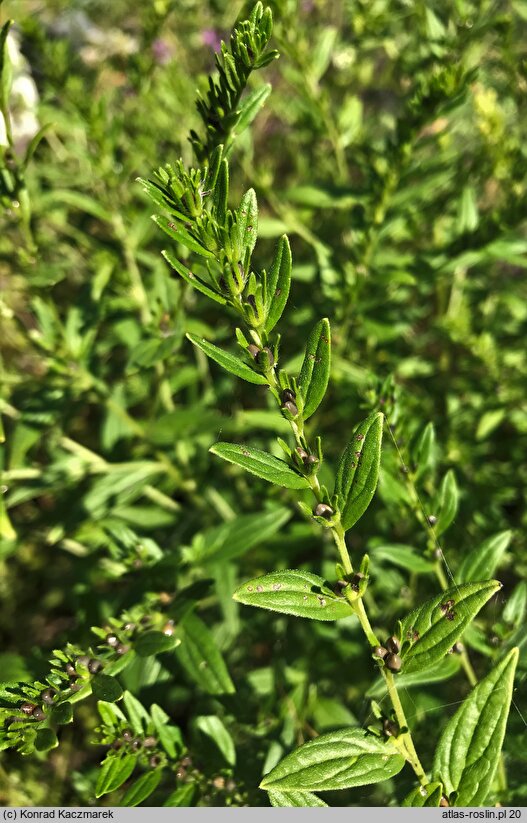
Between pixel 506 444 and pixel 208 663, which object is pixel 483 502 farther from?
pixel 208 663

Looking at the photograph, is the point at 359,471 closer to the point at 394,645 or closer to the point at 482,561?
the point at 394,645

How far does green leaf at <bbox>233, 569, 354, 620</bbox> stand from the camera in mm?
972

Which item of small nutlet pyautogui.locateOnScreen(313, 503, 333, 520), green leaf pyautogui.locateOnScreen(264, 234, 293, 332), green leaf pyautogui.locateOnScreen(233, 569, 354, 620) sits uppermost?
green leaf pyautogui.locateOnScreen(264, 234, 293, 332)

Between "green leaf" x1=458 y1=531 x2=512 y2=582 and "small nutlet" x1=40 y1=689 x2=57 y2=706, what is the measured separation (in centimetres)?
77

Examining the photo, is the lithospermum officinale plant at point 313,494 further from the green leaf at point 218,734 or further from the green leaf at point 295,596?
the green leaf at point 218,734

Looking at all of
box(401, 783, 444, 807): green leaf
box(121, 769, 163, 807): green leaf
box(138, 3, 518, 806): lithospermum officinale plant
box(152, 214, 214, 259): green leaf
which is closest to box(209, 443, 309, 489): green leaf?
box(138, 3, 518, 806): lithospermum officinale plant

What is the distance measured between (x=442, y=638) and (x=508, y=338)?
196 cm

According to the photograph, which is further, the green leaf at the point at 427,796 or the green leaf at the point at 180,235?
the green leaf at the point at 427,796

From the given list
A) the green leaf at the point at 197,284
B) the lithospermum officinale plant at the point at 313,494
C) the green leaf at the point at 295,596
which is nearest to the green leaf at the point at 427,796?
the lithospermum officinale plant at the point at 313,494

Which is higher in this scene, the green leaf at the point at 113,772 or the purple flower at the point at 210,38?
the purple flower at the point at 210,38

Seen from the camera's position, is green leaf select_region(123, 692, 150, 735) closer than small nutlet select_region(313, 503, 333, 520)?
No

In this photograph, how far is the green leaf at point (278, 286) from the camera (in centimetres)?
93

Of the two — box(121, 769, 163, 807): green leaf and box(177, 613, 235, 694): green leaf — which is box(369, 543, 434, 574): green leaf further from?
box(121, 769, 163, 807): green leaf

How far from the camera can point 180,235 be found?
92 centimetres
